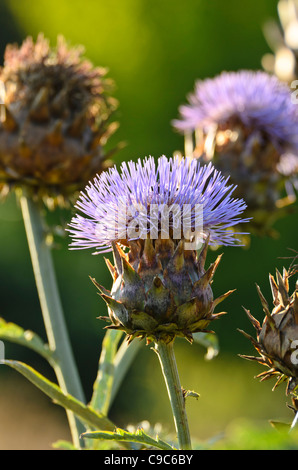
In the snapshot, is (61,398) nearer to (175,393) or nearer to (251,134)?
(175,393)

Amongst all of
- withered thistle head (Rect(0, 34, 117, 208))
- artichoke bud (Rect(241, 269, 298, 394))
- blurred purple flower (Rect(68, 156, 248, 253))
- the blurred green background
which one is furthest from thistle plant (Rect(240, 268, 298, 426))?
the blurred green background

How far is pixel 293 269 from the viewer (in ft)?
2.56

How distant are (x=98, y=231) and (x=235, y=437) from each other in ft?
1.47

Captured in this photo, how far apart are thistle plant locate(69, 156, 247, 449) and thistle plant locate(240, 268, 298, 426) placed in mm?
68

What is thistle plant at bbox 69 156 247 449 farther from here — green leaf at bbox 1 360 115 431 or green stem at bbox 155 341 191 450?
green leaf at bbox 1 360 115 431

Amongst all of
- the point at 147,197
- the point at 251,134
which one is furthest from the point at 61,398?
the point at 251,134

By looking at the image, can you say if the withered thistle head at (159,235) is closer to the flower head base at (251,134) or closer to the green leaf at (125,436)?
the green leaf at (125,436)

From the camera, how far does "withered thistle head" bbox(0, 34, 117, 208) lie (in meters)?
1.20

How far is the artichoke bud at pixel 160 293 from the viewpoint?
75 cm

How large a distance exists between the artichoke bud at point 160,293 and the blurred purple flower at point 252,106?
2.51ft

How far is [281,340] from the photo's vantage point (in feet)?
2.43

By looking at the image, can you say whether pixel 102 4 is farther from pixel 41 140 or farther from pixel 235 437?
pixel 235 437

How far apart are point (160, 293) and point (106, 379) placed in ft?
1.11

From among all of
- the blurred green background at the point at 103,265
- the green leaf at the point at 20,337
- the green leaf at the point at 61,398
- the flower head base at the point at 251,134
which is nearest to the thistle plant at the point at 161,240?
the green leaf at the point at 61,398
